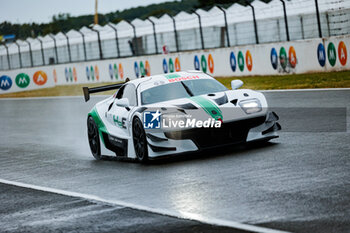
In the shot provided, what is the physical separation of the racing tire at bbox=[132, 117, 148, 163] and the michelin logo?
11 cm

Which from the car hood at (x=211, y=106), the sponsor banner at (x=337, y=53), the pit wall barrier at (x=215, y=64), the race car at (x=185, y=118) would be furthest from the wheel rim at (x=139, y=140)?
the sponsor banner at (x=337, y=53)

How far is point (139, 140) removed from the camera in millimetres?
10500

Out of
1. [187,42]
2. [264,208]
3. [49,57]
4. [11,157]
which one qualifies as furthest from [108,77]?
[264,208]

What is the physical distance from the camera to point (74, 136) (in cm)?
1652

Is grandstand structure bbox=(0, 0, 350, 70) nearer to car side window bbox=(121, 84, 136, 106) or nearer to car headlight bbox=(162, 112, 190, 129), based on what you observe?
car side window bbox=(121, 84, 136, 106)

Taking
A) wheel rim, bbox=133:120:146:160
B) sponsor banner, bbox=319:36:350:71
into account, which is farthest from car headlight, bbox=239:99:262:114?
sponsor banner, bbox=319:36:350:71

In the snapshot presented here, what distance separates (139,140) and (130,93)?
4.43 feet

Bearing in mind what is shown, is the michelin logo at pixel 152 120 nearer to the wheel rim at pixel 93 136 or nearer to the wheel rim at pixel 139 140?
the wheel rim at pixel 139 140

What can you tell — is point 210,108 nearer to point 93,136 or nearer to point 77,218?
point 93,136

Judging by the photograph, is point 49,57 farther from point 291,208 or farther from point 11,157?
point 291,208

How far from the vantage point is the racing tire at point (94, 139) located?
40.8 feet

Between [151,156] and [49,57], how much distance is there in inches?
1481

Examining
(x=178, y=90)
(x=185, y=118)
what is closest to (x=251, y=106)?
(x=185, y=118)

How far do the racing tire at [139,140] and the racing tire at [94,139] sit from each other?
→ 183 centimetres
